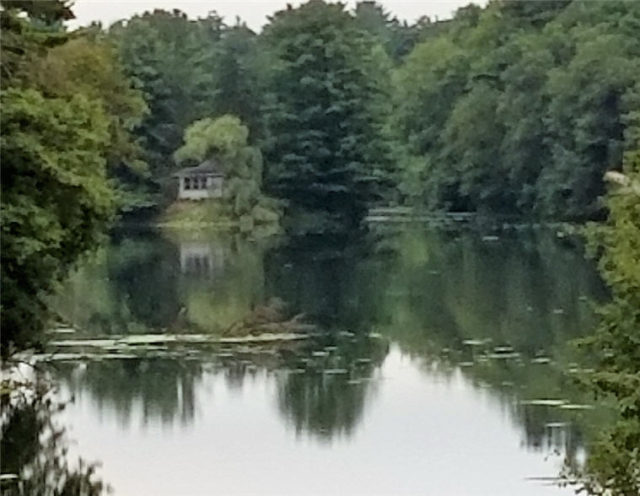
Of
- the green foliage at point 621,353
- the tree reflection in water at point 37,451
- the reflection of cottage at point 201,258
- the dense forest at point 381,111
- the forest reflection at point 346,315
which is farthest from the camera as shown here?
the dense forest at point 381,111

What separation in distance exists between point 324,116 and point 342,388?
40.6m

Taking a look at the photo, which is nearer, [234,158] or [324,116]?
[234,158]

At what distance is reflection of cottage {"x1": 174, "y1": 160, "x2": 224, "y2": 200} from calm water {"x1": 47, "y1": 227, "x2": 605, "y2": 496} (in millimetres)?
20759

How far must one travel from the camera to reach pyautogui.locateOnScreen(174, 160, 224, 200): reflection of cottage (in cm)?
6178

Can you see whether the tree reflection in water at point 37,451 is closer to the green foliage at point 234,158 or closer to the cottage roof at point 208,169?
the green foliage at point 234,158

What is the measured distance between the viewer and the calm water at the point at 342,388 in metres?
18.0

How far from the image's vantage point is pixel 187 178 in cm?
6241

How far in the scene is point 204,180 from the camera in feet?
205

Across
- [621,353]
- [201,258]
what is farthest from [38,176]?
[201,258]

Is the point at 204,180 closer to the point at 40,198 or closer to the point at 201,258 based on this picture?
the point at 201,258

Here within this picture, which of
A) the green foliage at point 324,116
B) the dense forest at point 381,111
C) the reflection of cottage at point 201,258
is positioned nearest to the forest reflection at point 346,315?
the reflection of cottage at point 201,258

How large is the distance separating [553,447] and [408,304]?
51.7ft

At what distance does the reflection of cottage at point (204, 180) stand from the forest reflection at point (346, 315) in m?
7.03

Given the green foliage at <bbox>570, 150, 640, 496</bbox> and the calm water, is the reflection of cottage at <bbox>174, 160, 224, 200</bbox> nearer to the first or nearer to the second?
the calm water
